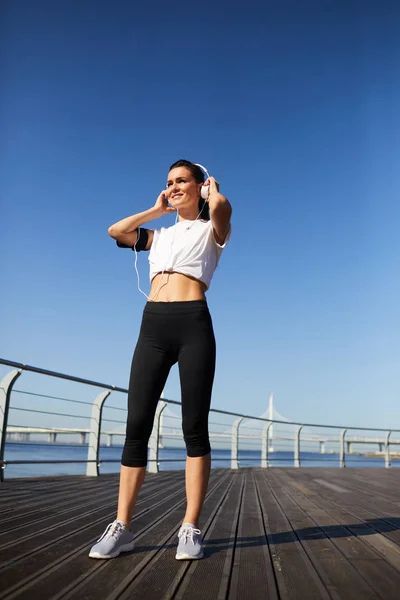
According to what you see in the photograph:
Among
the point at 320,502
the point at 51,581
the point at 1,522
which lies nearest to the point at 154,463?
the point at 320,502

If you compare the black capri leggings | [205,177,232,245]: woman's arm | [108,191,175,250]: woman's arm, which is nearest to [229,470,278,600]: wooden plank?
the black capri leggings

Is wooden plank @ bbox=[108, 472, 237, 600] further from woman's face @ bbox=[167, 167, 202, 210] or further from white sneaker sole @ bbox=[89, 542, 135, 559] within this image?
woman's face @ bbox=[167, 167, 202, 210]

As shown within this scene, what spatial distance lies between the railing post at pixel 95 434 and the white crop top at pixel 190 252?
3.47 m

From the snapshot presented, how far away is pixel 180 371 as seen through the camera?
1.88 meters

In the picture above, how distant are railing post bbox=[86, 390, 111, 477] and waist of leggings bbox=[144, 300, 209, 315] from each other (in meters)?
3.54

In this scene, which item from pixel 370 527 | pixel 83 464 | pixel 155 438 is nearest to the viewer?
pixel 370 527

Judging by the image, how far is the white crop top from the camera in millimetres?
1967

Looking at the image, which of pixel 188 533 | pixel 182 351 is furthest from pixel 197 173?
pixel 188 533

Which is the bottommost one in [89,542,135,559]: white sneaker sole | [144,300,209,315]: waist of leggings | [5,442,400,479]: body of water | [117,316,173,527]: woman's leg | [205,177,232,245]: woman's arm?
[5,442,400,479]: body of water

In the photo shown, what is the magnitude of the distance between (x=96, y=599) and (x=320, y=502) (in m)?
2.59

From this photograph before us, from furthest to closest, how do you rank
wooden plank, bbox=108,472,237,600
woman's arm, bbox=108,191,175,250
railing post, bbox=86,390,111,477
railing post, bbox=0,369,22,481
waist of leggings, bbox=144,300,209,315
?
railing post, bbox=86,390,111,477 → railing post, bbox=0,369,22,481 → woman's arm, bbox=108,191,175,250 → waist of leggings, bbox=144,300,209,315 → wooden plank, bbox=108,472,237,600

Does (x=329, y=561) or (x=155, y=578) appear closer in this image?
(x=155, y=578)

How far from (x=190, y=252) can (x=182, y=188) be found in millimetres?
288

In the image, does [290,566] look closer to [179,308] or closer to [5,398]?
[179,308]
